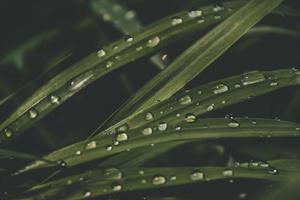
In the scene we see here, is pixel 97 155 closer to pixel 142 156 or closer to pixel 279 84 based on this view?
pixel 142 156

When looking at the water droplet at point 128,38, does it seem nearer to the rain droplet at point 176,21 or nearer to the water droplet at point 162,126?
the rain droplet at point 176,21

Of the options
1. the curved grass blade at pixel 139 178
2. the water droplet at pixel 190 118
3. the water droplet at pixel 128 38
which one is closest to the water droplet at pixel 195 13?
the water droplet at pixel 128 38

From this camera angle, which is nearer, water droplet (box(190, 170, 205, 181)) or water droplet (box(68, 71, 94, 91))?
water droplet (box(190, 170, 205, 181))

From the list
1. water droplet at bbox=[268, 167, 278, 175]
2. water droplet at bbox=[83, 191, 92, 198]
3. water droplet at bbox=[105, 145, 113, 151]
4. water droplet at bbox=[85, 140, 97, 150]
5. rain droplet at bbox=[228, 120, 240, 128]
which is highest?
water droplet at bbox=[85, 140, 97, 150]

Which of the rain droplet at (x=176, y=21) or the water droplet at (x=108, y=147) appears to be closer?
the water droplet at (x=108, y=147)

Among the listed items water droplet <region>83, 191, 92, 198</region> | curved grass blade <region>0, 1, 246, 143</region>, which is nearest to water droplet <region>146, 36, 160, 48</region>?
curved grass blade <region>0, 1, 246, 143</region>

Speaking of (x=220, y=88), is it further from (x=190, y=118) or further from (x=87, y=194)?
(x=87, y=194)

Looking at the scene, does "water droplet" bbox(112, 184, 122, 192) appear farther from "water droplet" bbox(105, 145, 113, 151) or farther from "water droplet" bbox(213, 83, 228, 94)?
"water droplet" bbox(213, 83, 228, 94)
